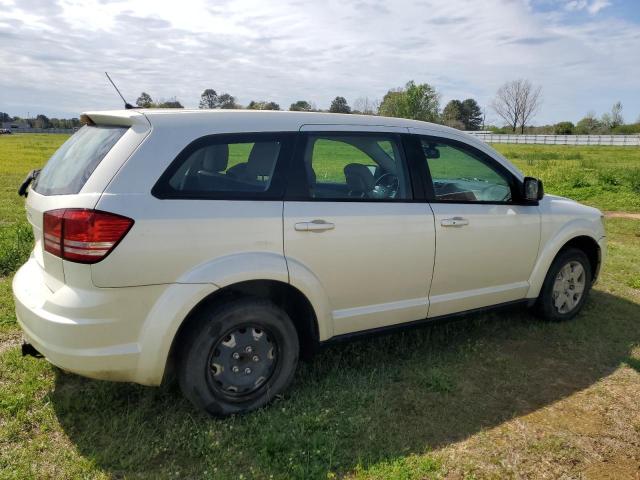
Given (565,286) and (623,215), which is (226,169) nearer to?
(565,286)

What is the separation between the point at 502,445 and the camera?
3.02m

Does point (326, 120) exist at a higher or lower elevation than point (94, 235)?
higher

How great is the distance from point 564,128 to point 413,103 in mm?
23260

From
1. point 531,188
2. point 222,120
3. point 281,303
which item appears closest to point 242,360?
point 281,303

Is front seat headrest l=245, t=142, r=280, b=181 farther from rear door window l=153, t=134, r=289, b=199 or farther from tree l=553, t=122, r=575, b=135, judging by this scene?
tree l=553, t=122, r=575, b=135

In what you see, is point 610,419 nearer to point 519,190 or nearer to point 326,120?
point 519,190

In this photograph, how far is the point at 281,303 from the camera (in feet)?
11.0

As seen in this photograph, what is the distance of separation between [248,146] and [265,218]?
496mm

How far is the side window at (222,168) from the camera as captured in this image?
2.89 meters

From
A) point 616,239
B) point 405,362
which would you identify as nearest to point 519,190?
point 405,362

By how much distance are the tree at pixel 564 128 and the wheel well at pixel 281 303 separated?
78.3 meters

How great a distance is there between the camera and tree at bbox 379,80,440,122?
3369 inches

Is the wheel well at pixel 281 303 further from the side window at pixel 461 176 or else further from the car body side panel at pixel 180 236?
the side window at pixel 461 176

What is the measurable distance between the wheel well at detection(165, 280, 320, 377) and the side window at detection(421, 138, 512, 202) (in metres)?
1.30
